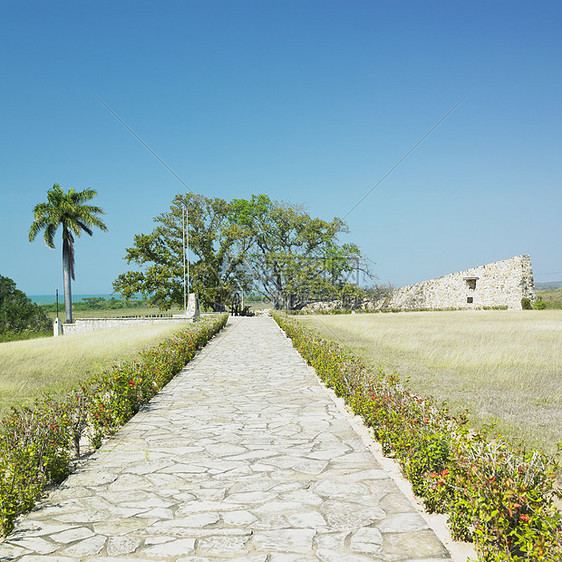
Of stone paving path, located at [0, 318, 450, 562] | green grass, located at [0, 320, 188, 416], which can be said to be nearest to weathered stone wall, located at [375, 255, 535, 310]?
green grass, located at [0, 320, 188, 416]

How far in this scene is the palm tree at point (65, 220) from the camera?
3506 centimetres

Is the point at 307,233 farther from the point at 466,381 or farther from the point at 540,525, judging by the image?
the point at 540,525

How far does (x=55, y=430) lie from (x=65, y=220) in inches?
1366

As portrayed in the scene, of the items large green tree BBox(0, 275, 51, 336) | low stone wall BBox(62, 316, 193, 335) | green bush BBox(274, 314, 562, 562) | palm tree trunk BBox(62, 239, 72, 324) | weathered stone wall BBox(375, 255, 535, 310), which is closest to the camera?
green bush BBox(274, 314, 562, 562)

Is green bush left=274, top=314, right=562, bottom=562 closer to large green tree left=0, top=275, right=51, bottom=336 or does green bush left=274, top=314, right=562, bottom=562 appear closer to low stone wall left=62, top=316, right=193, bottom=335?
low stone wall left=62, top=316, right=193, bottom=335

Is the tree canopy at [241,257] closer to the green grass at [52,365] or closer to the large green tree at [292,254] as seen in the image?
the large green tree at [292,254]

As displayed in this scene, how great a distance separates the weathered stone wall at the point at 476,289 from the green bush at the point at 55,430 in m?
36.4

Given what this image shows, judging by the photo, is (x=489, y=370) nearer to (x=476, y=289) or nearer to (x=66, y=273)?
(x=66, y=273)

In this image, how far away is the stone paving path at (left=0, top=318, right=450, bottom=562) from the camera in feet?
10.4

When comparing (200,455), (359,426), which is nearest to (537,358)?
(359,426)

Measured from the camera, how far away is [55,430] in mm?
4508

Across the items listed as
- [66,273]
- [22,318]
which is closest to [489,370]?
[66,273]

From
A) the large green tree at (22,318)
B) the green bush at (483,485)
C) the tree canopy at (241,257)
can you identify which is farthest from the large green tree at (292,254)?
the green bush at (483,485)

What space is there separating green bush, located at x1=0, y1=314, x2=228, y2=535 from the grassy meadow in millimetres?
4267
